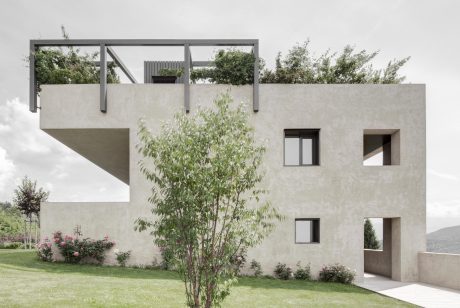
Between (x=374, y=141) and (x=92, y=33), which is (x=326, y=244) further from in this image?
(x=92, y=33)

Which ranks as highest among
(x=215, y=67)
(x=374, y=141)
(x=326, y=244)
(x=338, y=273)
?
(x=215, y=67)

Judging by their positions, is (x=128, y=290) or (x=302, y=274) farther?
(x=302, y=274)

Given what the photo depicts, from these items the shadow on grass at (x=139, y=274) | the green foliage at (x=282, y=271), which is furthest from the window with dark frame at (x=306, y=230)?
the shadow on grass at (x=139, y=274)

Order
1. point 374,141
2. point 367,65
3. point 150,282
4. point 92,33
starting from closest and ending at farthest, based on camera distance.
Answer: point 150,282 → point 92,33 → point 374,141 → point 367,65

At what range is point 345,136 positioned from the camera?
48.1 feet

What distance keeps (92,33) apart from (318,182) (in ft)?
35.9

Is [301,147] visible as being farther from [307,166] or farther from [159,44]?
[159,44]

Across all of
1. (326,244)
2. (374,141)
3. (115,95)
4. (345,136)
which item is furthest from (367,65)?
(115,95)

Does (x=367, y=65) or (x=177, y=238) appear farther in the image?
(x=367, y=65)

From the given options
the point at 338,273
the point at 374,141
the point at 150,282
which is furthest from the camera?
the point at 374,141

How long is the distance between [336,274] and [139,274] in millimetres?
7262

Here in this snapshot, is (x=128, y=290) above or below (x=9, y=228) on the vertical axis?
above

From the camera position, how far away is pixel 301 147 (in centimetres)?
1519

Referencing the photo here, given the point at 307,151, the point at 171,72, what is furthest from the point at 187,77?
the point at 307,151
